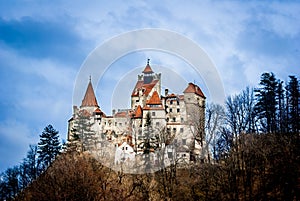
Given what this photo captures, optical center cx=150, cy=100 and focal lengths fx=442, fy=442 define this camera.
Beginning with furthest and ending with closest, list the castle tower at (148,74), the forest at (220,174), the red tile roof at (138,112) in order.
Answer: the castle tower at (148,74) < the red tile roof at (138,112) < the forest at (220,174)

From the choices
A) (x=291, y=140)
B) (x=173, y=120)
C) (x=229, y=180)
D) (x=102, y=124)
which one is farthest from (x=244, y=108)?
(x=102, y=124)

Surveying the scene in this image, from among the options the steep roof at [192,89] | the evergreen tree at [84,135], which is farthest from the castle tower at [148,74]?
the evergreen tree at [84,135]

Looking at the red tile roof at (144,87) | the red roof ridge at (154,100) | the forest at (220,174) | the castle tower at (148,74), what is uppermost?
the castle tower at (148,74)

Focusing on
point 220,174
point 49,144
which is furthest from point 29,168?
point 220,174

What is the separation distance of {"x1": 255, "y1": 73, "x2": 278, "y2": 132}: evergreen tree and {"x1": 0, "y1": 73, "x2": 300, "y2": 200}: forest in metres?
0.39

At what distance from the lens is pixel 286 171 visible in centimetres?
3173

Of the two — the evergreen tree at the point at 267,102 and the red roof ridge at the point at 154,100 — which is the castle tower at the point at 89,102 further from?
the evergreen tree at the point at 267,102

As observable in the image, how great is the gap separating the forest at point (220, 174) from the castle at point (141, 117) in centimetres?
1474

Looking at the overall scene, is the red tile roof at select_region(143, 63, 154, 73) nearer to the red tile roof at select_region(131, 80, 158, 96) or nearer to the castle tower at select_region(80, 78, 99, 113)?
the red tile roof at select_region(131, 80, 158, 96)

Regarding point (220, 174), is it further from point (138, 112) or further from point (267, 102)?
point (138, 112)

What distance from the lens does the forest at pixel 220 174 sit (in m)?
32.6

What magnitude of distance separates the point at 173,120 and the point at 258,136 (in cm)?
3316

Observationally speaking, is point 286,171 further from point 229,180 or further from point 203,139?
point 203,139

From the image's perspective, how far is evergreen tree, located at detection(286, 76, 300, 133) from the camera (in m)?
42.7
